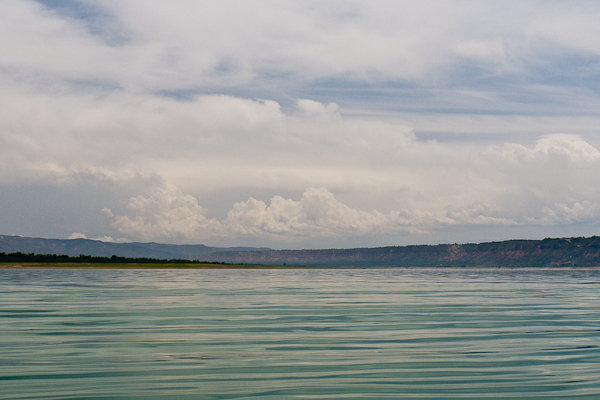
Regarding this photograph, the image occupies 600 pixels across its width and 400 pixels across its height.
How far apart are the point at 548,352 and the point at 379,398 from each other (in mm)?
10734

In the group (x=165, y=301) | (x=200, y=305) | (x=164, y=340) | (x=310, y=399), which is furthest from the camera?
(x=165, y=301)

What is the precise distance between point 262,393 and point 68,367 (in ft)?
25.6

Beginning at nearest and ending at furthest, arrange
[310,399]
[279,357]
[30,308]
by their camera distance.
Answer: [310,399]
[279,357]
[30,308]

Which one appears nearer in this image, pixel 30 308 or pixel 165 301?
pixel 30 308

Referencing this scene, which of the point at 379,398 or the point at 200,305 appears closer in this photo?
the point at 379,398

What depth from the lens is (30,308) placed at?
130 ft

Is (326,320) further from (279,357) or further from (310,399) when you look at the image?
(310,399)

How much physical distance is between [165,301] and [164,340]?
2239cm

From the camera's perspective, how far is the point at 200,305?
43.9 metres

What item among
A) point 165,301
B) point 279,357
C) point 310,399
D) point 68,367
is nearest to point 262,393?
point 310,399

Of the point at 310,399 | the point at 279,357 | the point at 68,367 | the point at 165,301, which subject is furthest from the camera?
the point at 165,301

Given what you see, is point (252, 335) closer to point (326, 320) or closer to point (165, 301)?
point (326, 320)

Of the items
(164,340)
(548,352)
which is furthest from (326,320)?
(548,352)

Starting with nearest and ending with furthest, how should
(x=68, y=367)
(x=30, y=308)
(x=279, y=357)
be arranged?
(x=68, y=367) < (x=279, y=357) < (x=30, y=308)
